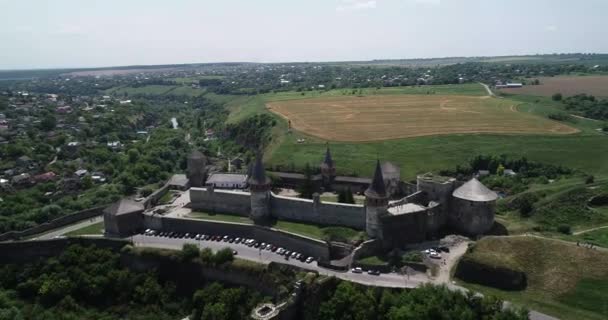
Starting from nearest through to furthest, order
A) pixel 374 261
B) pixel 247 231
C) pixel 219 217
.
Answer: pixel 374 261, pixel 247 231, pixel 219 217

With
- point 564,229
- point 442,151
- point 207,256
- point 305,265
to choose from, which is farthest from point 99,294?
point 442,151

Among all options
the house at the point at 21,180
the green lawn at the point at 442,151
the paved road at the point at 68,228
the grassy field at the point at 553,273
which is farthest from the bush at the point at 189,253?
the house at the point at 21,180

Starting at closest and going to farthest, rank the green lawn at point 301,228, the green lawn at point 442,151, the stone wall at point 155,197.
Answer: the green lawn at point 301,228, the stone wall at point 155,197, the green lawn at point 442,151

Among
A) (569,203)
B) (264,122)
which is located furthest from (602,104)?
(264,122)

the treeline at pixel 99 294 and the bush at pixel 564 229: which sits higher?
the bush at pixel 564 229

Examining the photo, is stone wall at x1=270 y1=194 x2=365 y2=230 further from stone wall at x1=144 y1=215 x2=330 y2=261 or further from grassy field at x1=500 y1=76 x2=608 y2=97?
grassy field at x1=500 y1=76 x2=608 y2=97

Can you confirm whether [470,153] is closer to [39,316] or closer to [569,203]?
[569,203]

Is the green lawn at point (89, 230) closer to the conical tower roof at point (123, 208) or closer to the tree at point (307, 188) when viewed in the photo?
the conical tower roof at point (123, 208)

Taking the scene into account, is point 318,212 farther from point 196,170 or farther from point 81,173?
point 81,173
